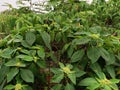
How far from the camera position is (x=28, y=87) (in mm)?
1435

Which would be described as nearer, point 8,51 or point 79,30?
point 8,51

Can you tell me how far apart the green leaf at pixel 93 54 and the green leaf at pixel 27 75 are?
27cm

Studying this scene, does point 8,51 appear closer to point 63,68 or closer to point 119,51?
point 63,68

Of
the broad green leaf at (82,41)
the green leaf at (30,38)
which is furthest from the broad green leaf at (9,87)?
the broad green leaf at (82,41)

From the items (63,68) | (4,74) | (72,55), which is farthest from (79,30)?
(4,74)

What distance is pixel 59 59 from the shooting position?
1.61m

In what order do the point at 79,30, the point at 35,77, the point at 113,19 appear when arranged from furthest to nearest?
the point at 113,19 → the point at 79,30 → the point at 35,77

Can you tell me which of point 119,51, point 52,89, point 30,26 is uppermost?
point 30,26

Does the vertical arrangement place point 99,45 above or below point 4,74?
above

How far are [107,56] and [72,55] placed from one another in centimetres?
16

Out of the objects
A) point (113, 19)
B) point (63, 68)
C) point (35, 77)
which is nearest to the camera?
point (63, 68)

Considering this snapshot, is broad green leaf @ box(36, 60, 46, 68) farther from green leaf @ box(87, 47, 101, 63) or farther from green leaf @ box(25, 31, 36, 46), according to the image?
green leaf @ box(87, 47, 101, 63)

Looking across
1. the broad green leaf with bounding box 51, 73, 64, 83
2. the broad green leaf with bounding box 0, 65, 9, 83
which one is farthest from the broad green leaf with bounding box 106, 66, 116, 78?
the broad green leaf with bounding box 0, 65, 9, 83

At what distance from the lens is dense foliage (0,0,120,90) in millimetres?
1404
